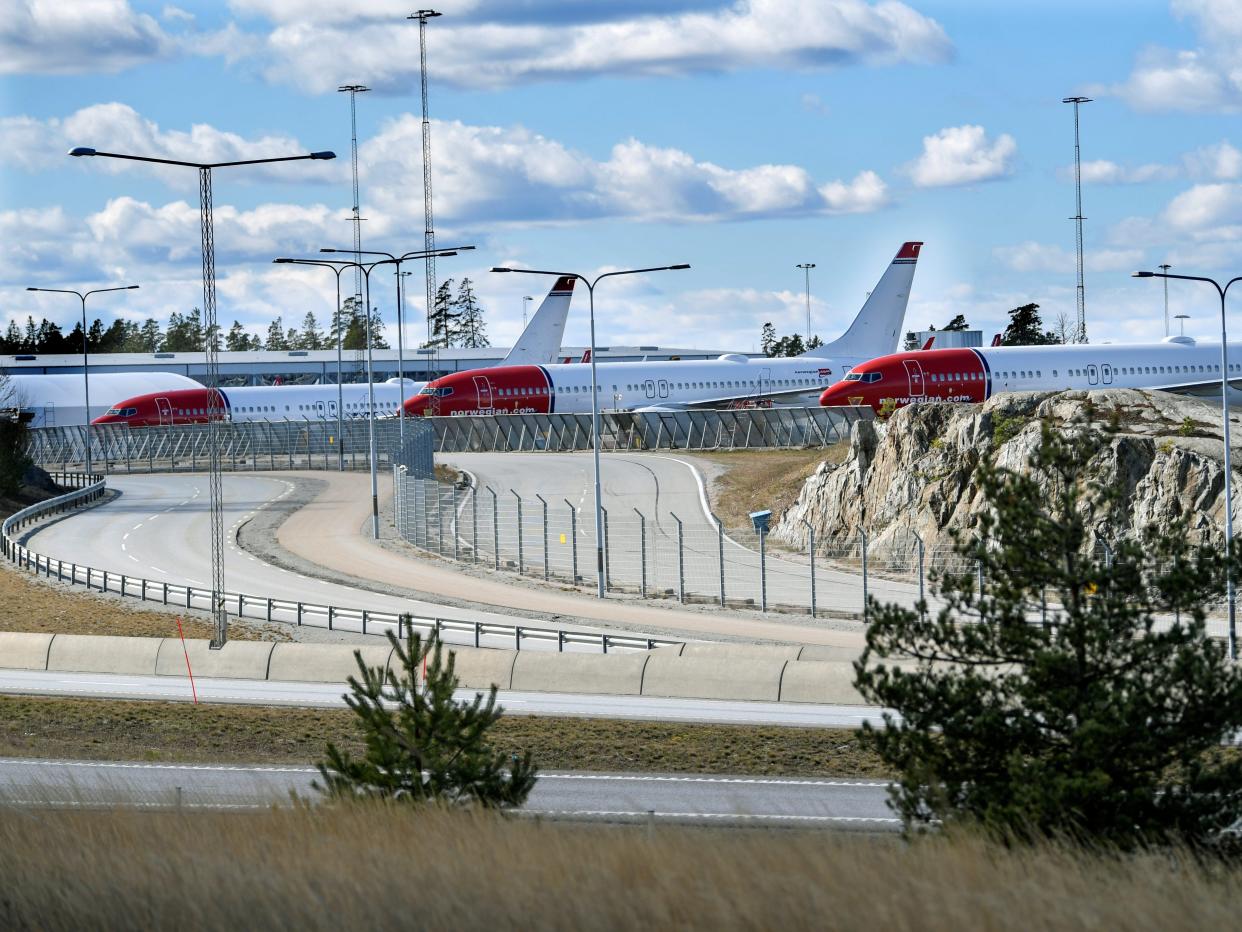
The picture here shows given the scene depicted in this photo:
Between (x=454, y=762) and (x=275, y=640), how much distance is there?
2754cm

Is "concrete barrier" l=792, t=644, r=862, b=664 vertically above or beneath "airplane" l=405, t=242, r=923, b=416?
beneath

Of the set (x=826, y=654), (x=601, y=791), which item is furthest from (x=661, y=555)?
(x=601, y=791)

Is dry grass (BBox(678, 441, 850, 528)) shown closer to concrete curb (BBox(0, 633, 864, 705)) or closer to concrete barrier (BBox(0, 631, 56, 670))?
concrete curb (BBox(0, 633, 864, 705))

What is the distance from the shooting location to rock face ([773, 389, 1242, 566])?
50.8m

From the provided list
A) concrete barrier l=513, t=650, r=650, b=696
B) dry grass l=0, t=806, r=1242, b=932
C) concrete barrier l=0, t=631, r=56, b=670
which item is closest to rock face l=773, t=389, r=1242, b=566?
concrete barrier l=513, t=650, r=650, b=696

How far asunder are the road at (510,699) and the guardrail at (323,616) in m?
2.27

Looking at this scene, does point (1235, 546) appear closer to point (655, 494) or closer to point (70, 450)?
point (655, 494)

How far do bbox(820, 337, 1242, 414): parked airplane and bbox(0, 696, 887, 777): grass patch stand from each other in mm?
51297

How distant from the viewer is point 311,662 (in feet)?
118

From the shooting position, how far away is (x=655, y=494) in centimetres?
7031

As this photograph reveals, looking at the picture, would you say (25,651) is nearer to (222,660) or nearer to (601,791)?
(222,660)

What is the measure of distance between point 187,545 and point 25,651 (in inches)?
980

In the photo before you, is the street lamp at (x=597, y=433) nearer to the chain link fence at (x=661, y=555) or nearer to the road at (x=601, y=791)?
the chain link fence at (x=661, y=555)

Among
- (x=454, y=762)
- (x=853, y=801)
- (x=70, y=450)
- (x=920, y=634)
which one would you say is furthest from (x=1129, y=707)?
(x=70, y=450)
